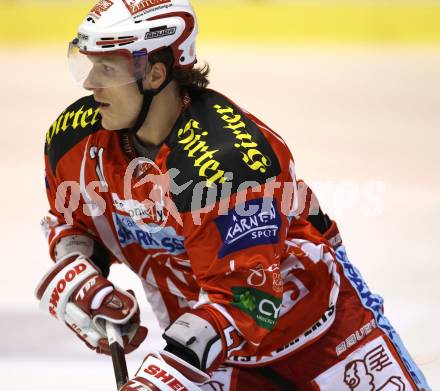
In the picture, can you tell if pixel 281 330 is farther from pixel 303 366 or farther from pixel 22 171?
pixel 22 171

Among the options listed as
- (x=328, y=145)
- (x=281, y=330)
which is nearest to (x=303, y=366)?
(x=281, y=330)

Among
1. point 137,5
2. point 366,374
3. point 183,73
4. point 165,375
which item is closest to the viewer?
point 165,375

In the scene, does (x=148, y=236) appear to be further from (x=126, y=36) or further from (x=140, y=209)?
(x=126, y=36)

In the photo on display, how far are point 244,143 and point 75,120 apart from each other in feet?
2.02

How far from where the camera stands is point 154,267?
10.1 feet

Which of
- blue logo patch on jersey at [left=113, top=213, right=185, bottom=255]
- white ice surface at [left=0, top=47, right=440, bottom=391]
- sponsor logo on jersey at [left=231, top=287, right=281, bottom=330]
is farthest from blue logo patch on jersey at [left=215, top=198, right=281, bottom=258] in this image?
white ice surface at [left=0, top=47, right=440, bottom=391]

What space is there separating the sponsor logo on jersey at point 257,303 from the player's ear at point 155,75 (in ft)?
1.99

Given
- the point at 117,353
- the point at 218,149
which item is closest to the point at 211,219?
the point at 218,149

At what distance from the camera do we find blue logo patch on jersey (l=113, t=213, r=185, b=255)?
2.82 metres

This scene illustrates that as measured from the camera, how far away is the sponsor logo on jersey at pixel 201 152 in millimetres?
2564

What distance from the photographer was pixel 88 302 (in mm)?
2938

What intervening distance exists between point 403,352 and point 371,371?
148mm

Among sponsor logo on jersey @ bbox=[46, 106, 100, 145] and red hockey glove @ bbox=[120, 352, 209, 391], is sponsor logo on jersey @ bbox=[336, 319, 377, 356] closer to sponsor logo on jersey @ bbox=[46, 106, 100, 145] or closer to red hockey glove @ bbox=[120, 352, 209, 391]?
red hockey glove @ bbox=[120, 352, 209, 391]

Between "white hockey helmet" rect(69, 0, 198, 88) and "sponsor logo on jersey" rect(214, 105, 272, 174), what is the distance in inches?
8.9
